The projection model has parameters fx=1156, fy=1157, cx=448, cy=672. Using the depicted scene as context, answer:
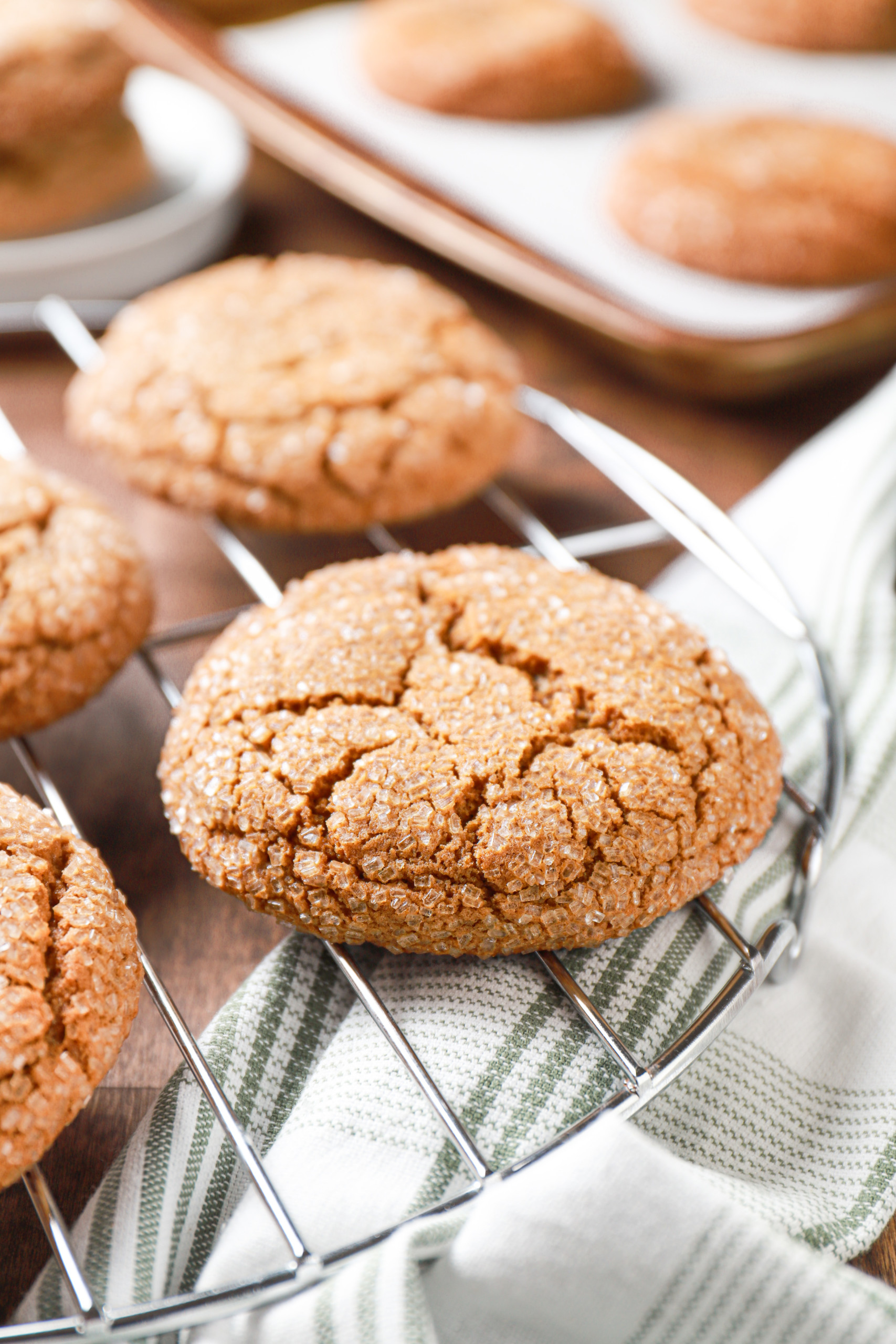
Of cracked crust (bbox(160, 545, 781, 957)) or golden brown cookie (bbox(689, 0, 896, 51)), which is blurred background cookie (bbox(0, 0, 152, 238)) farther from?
golden brown cookie (bbox(689, 0, 896, 51))

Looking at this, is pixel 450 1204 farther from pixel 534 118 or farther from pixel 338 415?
pixel 534 118

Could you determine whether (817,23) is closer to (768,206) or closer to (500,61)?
(500,61)

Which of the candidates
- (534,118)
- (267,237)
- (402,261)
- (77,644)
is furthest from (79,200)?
(77,644)

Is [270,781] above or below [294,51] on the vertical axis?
below

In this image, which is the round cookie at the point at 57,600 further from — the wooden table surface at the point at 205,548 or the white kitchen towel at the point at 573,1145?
the white kitchen towel at the point at 573,1145

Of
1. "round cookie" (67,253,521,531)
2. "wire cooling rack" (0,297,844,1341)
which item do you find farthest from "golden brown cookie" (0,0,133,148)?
"round cookie" (67,253,521,531)

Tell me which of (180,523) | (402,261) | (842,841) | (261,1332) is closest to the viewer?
(261,1332)

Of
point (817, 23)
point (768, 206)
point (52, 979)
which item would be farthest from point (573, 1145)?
point (817, 23)
